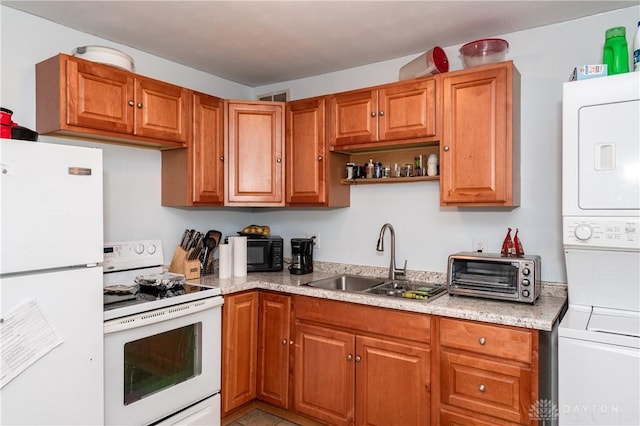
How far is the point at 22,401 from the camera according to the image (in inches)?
62.9

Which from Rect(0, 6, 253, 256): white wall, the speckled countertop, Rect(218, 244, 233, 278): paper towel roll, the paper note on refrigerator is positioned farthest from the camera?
Rect(218, 244, 233, 278): paper towel roll

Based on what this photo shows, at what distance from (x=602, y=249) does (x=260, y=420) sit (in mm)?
2233

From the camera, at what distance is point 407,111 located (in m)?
2.54

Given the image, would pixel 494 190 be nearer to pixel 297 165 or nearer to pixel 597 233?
pixel 597 233

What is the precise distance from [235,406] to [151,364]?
0.72 meters

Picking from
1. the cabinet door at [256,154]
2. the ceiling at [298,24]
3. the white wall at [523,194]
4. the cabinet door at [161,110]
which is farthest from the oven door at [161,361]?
the ceiling at [298,24]

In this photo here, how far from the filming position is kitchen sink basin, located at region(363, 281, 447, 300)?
7.79 ft

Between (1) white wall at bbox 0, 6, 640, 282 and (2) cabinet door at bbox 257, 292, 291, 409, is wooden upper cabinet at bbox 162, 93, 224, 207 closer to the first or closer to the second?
(1) white wall at bbox 0, 6, 640, 282

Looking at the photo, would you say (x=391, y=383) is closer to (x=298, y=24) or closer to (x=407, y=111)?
(x=407, y=111)

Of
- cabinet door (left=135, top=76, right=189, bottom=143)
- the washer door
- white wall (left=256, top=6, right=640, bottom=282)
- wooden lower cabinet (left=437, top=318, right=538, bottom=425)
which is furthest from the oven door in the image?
the washer door

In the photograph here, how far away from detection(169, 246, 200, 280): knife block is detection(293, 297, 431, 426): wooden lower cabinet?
2.46 feet

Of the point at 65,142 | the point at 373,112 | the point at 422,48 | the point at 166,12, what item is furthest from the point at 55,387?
the point at 422,48

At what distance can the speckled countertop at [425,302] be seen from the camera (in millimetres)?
1932

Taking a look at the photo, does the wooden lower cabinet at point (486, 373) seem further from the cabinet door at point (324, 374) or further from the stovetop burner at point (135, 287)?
the stovetop burner at point (135, 287)
